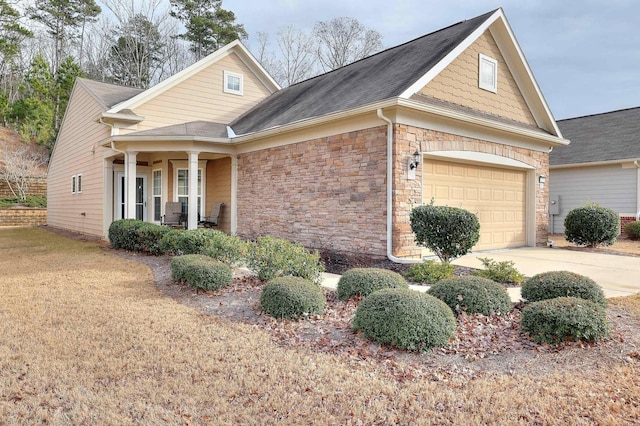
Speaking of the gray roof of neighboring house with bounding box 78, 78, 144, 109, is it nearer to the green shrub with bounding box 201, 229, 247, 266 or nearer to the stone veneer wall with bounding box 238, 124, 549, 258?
the stone veneer wall with bounding box 238, 124, 549, 258

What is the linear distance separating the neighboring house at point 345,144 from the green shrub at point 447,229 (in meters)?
0.67

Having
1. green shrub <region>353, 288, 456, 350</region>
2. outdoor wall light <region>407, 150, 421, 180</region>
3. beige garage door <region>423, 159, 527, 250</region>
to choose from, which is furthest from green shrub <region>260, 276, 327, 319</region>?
beige garage door <region>423, 159, 527, 250</region>

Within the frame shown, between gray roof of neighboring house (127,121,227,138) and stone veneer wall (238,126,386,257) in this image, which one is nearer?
stone veneer wall (238,126,386,257)

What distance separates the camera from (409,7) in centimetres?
1602

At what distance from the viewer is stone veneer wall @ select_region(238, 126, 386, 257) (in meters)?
8.64

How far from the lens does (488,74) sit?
426 inches

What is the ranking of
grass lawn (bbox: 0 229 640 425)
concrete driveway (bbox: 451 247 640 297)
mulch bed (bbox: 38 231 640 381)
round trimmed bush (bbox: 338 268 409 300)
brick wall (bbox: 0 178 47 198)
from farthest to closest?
brick wall (bbox: 0 178 47 198) → concrete driveway (bbox: 451 247 640 297) → round trimmed bush (bbox: 338 268 409 300) → mulch bed (bbox: 38 231 640 381) → grass lawn (bbox: 0 229 640 425)

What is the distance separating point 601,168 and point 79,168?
2063 cm

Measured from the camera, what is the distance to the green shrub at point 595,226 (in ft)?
37.1

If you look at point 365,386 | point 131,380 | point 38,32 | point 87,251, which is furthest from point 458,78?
point 38,32

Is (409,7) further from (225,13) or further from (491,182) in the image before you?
(225,13)

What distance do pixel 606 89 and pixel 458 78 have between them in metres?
20.6

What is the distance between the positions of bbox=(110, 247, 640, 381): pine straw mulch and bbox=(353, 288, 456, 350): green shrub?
10 cm

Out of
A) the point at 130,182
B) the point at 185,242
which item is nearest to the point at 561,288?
the point at 185,242
